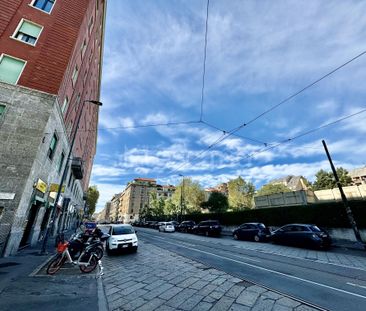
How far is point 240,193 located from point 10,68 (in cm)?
4420

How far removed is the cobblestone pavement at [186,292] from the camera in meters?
4.44

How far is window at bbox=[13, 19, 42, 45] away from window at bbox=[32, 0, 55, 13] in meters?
1.95

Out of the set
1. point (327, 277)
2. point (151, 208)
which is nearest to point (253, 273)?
point (327, 277)

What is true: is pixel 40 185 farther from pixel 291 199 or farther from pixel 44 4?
pixel 291 199

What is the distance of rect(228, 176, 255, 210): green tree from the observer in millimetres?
45438

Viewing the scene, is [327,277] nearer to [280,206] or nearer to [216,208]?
[280,206]

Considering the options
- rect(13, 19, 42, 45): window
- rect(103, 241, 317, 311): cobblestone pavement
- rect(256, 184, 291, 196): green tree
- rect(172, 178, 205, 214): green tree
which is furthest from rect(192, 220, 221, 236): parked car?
Result: rect(256, 184, 291, 196): green tree

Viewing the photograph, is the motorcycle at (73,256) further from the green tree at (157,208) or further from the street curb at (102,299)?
the green tree at (157,208)

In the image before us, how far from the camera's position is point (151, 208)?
6681cm

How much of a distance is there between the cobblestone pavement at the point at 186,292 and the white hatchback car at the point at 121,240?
13.0 ft

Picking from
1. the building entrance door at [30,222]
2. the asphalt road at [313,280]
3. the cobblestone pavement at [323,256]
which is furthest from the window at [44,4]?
the cobblestone pavement at [323,256]

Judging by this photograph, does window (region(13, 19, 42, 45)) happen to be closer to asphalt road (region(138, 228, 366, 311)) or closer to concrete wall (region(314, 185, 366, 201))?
asphalt road (region(138, 228, 366, 311))

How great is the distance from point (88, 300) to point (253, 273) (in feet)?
17.7

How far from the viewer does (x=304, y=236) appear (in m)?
14.1
